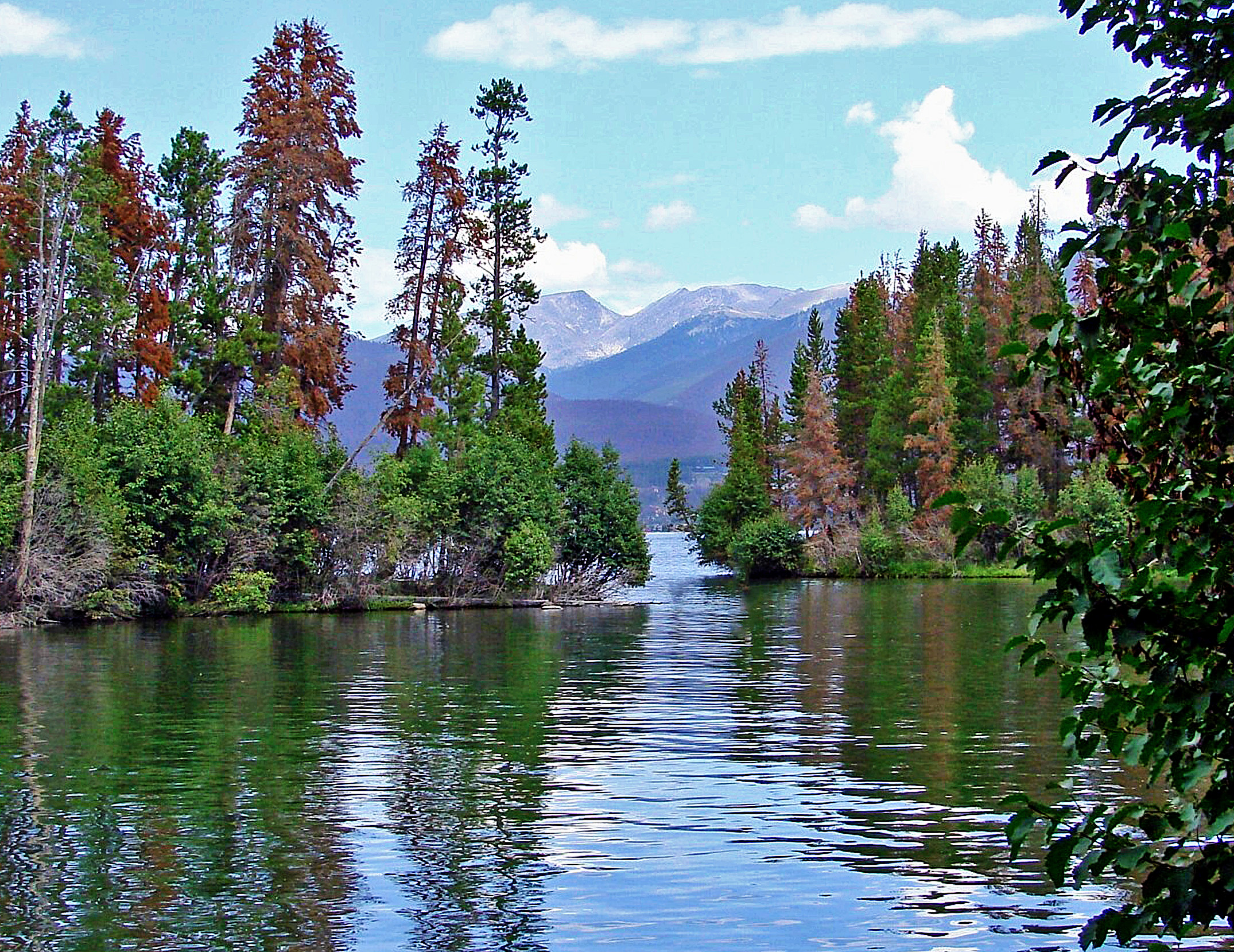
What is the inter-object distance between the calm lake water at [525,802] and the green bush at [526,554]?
65.8ft

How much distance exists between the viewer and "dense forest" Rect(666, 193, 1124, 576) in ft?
266

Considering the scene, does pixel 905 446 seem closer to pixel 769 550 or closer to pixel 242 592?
pixel 769 550

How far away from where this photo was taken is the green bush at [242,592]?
47906 mm

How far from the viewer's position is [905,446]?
85.2 metres

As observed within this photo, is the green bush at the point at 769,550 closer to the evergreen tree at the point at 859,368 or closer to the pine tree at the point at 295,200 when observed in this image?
the evergreen tree at the point at 859,368

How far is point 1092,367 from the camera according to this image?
4434mm

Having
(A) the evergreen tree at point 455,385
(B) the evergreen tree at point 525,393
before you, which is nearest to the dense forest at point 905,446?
(B) the evergreen tree at point 525,393

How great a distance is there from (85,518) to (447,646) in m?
13.9

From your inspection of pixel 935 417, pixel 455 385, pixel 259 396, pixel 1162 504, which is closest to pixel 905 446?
pixel 935 417

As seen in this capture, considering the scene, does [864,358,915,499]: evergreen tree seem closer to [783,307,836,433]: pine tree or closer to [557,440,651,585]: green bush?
[783,307,836,433]: pine tree

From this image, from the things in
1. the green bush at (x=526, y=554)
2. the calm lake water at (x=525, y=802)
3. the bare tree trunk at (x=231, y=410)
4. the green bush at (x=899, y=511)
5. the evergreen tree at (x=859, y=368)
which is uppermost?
the evergreen tree at (x=859, y=368)

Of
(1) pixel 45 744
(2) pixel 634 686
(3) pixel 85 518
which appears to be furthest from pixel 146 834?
(3) pixel 85 518

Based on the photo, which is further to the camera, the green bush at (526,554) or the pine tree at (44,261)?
the green bush at (526,554)

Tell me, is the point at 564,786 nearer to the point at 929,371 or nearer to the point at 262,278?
the point at 262,278
